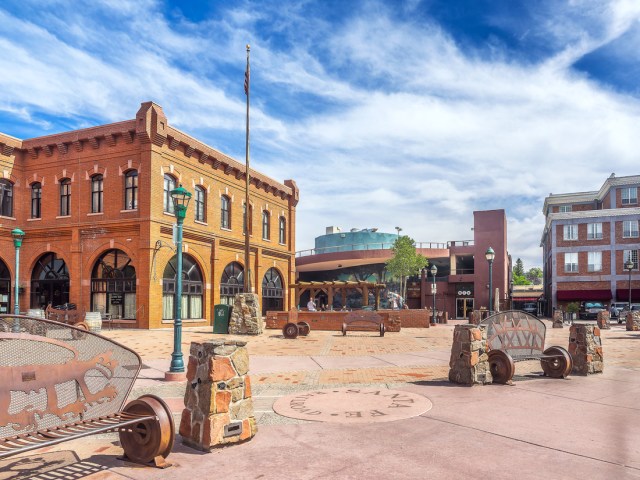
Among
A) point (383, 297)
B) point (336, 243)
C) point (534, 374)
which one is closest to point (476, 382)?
point (534, 374)

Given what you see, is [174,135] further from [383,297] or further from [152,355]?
[383,297]

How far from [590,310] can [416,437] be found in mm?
41448

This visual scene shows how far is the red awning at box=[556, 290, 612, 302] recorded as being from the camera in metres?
46.3

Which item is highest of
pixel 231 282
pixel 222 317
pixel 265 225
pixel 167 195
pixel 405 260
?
pixel 167 195

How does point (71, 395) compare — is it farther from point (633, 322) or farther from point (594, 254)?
point (594, 254)

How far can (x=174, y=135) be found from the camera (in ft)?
93.2

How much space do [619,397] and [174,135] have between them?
25.2 m

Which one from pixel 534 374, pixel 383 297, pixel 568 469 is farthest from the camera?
pixel 383 297

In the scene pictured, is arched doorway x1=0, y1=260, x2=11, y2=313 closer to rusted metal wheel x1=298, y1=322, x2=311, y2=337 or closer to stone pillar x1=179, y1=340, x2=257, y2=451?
rusted metal wheel x1=298, y1=322, x2=311, y2=337

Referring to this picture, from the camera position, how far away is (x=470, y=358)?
9406mm

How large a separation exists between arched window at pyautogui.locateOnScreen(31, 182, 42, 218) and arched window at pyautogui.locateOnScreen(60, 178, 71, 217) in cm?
164

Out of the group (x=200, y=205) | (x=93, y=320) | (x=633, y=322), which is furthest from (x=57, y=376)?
(x=633, y=322)

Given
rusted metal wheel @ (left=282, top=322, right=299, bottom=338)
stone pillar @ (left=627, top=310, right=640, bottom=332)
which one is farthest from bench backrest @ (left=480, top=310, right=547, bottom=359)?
stone pillar @ (left=627, top=310, right=640, bottom=332)

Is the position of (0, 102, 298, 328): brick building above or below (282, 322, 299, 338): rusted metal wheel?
above
